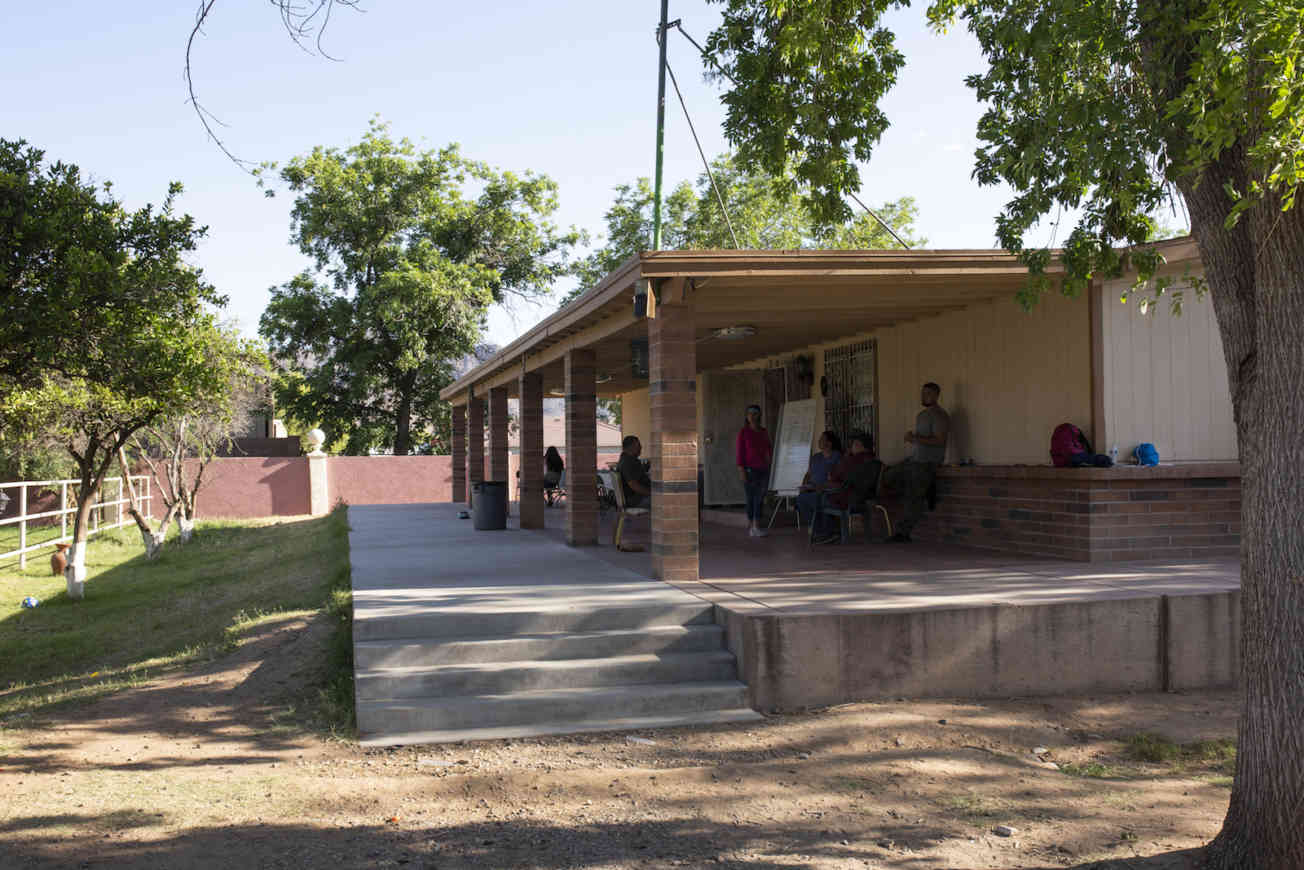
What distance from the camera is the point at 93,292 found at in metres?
7.77

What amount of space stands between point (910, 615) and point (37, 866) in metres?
4.92

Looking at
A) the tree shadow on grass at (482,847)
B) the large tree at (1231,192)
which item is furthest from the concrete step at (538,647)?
the large tree at (1231,192)

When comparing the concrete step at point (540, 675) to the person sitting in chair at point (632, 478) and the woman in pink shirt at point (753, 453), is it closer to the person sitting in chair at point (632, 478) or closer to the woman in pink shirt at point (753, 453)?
the person sitting in chair at point (632, 478)

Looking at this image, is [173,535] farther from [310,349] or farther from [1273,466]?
[1273,466]

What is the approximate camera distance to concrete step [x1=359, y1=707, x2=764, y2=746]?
6.21 m

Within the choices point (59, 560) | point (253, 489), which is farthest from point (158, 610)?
point (253, 489)

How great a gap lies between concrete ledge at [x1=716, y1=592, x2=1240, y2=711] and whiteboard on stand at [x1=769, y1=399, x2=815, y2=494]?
22.0ft

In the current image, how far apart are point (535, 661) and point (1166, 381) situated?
6.46 meters

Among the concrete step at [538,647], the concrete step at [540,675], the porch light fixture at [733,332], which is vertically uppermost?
the porch light fixture at [733,332]

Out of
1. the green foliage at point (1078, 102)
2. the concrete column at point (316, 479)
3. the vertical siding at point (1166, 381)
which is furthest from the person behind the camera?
the concrete column at point (316, 479)

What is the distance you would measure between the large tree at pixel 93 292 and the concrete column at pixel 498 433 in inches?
294

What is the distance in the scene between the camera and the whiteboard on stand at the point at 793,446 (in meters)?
14.2

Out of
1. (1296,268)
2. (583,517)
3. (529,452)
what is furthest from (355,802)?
(529,452)

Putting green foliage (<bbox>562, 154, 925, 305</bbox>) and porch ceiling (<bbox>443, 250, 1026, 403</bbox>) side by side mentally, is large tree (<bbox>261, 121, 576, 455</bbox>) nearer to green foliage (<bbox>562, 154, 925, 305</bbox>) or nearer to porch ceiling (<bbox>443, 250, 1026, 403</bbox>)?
green foliage (<bbox>562, 154, 925, 305</bbox>)
